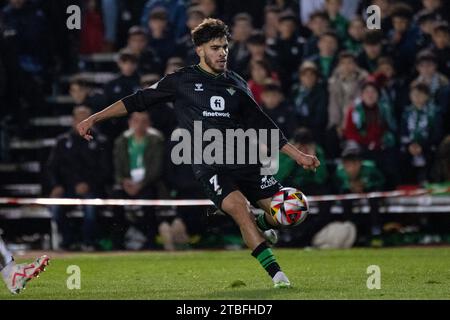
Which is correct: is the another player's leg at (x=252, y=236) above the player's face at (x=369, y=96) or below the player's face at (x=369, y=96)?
below

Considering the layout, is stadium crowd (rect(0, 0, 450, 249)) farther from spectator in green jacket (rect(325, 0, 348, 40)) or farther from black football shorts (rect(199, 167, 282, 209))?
black football shorts (rect(199, 167, 282, 209))

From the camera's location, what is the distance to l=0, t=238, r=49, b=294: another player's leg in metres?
10.9

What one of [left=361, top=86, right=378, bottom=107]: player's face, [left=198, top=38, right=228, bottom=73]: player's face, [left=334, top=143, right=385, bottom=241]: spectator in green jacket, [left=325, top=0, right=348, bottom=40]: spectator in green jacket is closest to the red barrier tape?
[left=334, top=143, right=385, bottom=241]: spectator in green jacket

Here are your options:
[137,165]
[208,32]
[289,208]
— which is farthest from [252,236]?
[137,165]

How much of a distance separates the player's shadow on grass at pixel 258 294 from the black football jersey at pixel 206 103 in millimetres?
1291

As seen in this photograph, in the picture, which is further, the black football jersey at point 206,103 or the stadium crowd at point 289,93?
the stadium crowd at point 289,93

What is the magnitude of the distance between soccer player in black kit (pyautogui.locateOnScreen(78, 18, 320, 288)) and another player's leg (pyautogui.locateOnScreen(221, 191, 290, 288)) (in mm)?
173

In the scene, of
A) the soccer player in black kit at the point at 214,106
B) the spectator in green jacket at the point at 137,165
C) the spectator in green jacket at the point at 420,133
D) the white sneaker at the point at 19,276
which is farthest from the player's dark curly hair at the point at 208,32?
the spectator in green jacket at the point at 420,133

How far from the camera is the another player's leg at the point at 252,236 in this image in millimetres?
10992

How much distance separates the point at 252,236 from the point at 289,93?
908 centimetres

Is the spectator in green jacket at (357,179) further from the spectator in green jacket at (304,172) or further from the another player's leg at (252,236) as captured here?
the another player's leg at (252,236)

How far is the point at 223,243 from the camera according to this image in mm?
18578

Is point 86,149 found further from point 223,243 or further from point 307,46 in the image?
point 307,46
